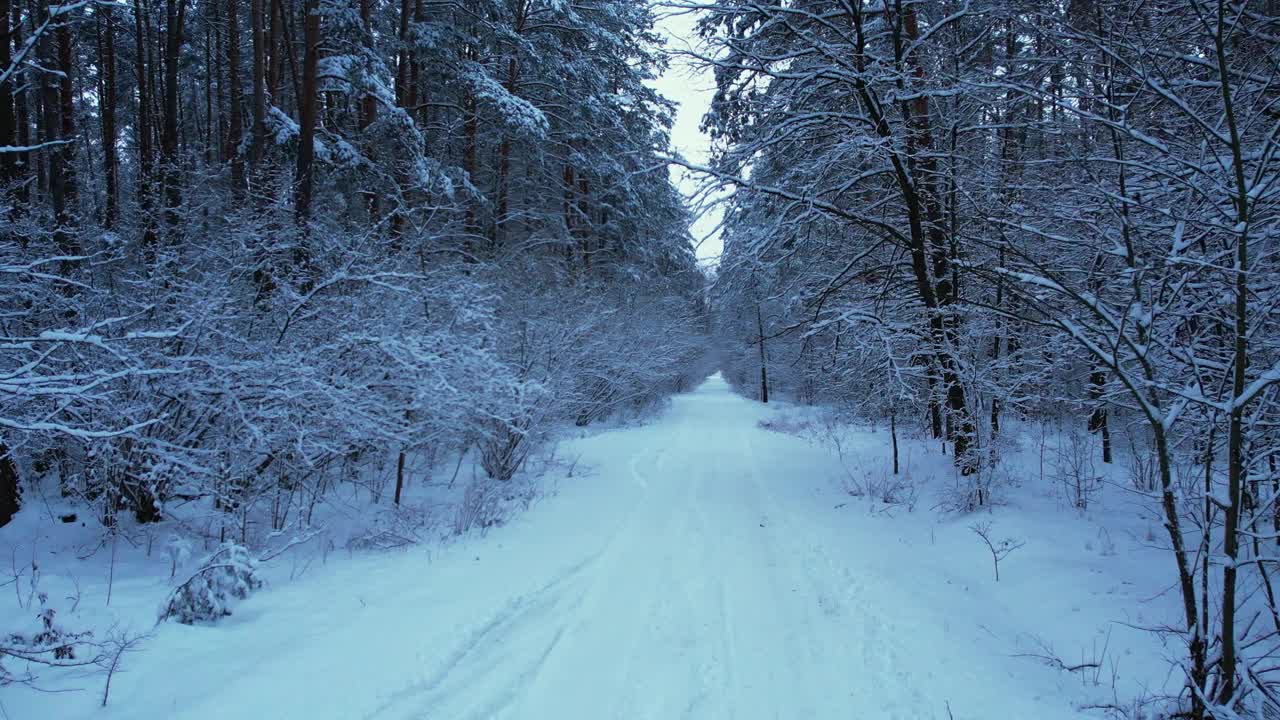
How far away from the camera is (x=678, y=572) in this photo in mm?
5121

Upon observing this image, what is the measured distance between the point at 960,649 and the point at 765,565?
1.86m

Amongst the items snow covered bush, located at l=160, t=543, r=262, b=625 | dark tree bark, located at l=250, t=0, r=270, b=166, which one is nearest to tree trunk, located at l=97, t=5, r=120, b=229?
dark tree bark, located at l=250, t=0, r=270, b=166

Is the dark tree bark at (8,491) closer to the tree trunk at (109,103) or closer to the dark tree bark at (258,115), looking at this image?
the dark tree bark at (258,115)

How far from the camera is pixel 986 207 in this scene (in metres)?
6.53

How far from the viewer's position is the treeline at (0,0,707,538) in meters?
5.00

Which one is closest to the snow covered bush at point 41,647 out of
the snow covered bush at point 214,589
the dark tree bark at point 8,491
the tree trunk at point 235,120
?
the snow covered bush at point 214,589

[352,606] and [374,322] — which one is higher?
[374,322]

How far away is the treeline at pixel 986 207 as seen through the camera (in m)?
3.64

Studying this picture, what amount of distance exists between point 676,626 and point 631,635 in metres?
0.35

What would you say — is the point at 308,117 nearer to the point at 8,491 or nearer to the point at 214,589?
the point at 8,491

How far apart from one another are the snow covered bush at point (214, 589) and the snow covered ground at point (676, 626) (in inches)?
4.4

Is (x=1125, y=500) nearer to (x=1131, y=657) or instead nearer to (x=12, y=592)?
(x=1131, y=657)

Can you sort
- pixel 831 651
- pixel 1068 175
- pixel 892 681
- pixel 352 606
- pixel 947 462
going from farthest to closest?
pixel 947 462, pixel 1068 175, pixel 352 606, pixel 831 651, pixel 892 681

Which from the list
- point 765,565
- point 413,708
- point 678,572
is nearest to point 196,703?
point 413,708
